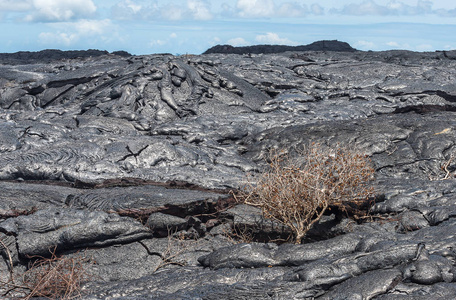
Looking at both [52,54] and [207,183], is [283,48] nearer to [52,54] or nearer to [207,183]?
[52,54]

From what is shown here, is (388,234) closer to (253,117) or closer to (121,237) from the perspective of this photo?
(121,237)

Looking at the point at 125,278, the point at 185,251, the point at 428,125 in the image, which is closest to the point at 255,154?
the point at 428,125

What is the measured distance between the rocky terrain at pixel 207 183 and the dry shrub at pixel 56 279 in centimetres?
17

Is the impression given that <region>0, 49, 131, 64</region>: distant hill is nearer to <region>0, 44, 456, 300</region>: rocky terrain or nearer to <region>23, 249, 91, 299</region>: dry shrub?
<region>0, 44, 456, 300</region>: rocky terrain

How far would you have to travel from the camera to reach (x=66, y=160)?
8.74 m

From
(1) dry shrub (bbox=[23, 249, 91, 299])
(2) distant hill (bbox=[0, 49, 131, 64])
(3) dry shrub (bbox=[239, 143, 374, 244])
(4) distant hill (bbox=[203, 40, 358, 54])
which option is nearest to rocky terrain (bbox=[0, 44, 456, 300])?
(1) dry shrub (bbox=[23, 249, 91, 299])

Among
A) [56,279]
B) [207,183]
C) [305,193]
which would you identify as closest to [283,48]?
[207,183]

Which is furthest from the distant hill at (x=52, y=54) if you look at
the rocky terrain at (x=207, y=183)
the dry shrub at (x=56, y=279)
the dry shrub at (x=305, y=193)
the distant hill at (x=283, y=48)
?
the dry shrub at (x=56, y=279)

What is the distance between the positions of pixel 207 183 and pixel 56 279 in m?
3.36

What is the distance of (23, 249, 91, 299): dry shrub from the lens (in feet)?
16.8

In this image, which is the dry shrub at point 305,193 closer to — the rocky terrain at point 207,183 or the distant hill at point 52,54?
the rocky terrain at point 207,183

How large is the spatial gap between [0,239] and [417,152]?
721 centimetres

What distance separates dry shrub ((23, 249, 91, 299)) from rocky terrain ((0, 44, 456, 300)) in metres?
0.17

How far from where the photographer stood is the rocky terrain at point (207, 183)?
186 inches
